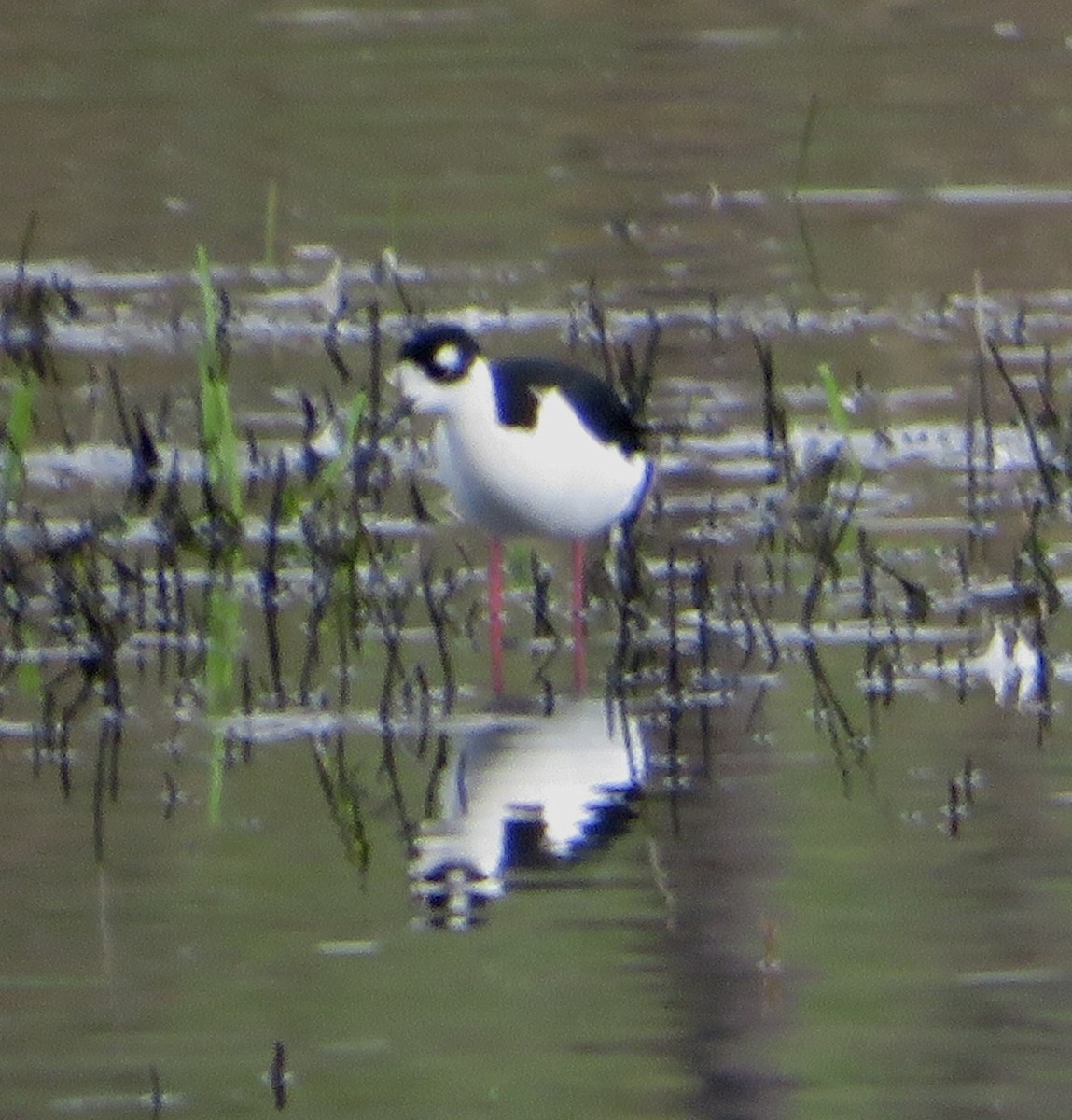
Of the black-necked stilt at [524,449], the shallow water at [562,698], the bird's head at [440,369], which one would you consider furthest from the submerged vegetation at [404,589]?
the bird's head at [440,369]

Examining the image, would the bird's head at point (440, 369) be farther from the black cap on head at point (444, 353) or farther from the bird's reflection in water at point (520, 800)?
the bird's reflection in water at point (520, 800)

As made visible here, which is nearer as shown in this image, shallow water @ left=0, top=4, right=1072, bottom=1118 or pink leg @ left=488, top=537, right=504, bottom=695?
shallow water @ left=0, top=4, right=1072, bottom=1118

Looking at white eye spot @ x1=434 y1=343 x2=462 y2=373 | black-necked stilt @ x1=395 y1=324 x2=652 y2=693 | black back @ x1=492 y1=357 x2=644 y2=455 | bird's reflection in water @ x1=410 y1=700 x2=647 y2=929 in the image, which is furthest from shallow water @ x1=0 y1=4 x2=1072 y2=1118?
white eye spot @ x1=434 y1=343 x2=462 y2=373

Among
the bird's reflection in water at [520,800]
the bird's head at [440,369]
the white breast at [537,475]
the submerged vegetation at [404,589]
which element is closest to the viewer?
the bird's reflection in water at [520,800]

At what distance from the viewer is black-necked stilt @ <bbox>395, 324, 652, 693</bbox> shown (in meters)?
7.44

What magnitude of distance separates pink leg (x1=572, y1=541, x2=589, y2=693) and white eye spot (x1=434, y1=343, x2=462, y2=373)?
1.42 feet

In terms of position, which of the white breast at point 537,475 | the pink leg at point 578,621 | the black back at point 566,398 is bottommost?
the pink leg at point 578,621

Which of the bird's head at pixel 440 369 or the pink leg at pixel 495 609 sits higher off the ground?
the bird's head at pixel 440 369

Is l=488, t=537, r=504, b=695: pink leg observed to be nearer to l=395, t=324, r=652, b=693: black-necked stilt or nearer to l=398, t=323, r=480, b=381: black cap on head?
l=395, t=324, r=652, b=693: black-necked stilt

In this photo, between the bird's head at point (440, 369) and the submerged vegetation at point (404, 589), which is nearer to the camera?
the submerged vegetation at point (404, 589)

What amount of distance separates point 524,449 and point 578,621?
1.17 feet

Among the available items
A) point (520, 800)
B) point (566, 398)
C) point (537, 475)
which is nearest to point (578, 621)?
point (537, 475)

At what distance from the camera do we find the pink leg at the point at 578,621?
7.04 metres

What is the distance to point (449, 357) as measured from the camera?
7.61 meters
